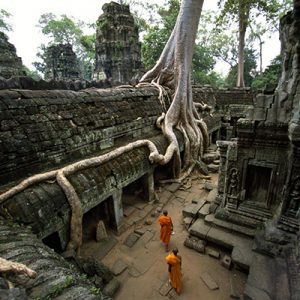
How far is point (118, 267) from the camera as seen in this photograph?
4438mm

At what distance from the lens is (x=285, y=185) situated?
421cm

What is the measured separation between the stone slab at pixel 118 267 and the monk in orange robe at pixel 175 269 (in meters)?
1.14

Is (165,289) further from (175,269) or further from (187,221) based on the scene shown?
(187,221)

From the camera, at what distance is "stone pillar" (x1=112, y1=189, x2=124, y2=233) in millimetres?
5066

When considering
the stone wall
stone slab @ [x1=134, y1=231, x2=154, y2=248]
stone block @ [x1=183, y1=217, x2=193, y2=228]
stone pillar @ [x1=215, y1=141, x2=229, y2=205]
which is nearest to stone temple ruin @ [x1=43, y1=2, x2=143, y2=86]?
the stone wall

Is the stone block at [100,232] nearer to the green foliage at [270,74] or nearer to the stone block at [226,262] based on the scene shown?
the stone block at [226,262]

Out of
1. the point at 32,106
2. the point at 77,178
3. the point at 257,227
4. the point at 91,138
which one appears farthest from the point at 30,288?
the point at 257,227

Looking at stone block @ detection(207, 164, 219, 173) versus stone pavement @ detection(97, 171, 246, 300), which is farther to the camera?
stone block @ detection(207, 164, 219, 173)

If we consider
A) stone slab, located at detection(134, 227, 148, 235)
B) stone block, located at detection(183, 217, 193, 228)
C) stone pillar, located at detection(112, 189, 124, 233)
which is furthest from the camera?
stone block, located at detection(183, 217, 193, 228)

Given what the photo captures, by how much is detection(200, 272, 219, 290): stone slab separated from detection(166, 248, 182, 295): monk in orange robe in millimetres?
584

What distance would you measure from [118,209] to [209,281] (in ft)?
8.70

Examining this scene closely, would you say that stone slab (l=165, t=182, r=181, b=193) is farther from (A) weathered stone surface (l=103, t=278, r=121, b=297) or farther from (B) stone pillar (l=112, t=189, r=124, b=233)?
(A) weathered stone surface (l=103, t=278, r=121, b=297)

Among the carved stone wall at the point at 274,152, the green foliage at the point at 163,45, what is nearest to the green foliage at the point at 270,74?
the green foliage at the point at 163,45

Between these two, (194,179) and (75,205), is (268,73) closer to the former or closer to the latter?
(194,179)
